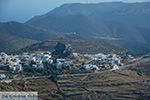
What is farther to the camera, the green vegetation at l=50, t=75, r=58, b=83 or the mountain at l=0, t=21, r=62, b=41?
the mountain at l=0, t=21, r=62, b=41

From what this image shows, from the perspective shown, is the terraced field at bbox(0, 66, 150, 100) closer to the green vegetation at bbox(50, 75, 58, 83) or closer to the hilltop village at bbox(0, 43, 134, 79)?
the green vegetation at bbox(50, 75, 58, 83)

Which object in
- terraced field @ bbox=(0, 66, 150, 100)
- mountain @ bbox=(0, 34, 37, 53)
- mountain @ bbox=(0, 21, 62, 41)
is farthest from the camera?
mountain @ bbox=(0, 21, 62, 41)

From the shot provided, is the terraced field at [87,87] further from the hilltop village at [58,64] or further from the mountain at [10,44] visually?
the mountain at [10,44]

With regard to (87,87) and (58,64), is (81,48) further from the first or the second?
(87,87)

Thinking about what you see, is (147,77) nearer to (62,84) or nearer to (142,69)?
(142,69)

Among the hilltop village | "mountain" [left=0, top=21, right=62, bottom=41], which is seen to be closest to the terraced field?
the hilltop village

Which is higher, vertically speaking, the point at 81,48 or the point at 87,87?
the point at 81,48

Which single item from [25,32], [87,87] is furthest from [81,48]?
[25,32]

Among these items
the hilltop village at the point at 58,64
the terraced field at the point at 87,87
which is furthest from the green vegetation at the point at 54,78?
the hilltop village at the point at 58,64
